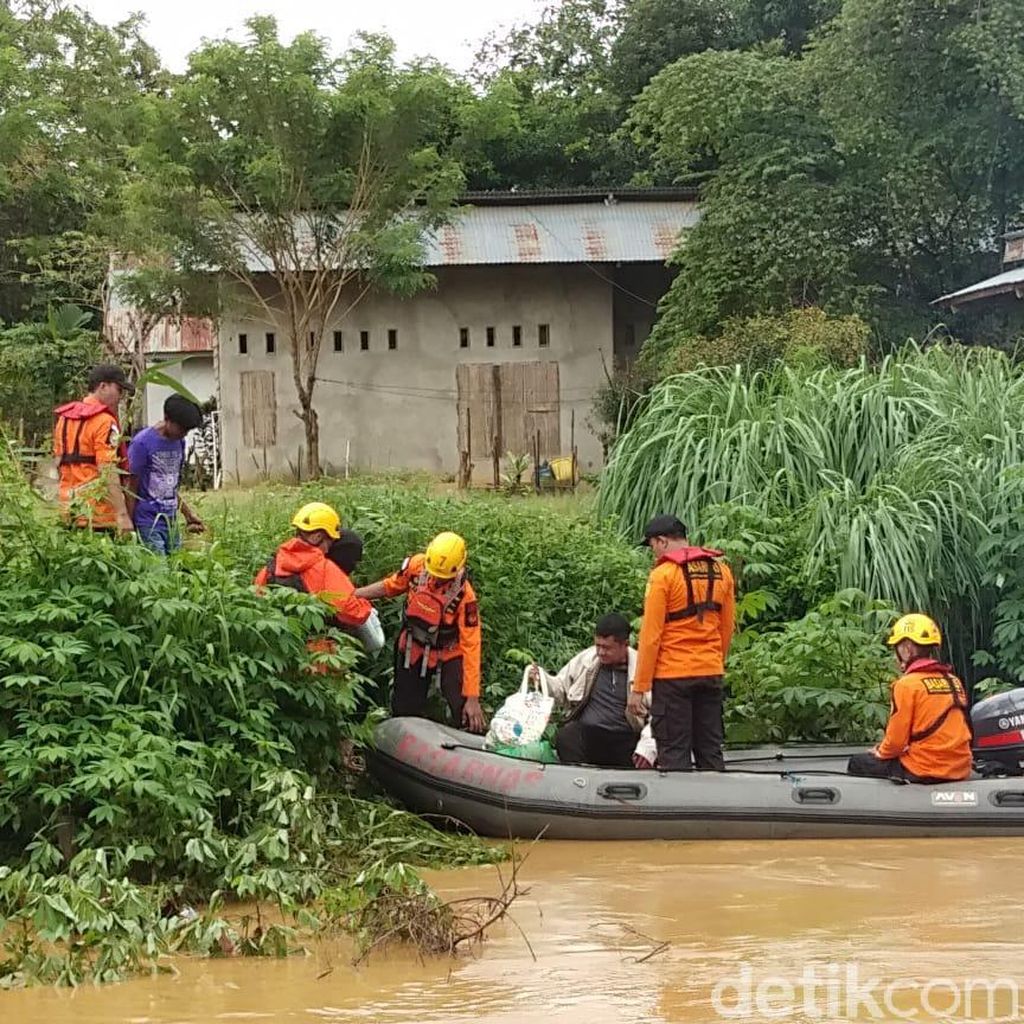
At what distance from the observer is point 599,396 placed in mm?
23016

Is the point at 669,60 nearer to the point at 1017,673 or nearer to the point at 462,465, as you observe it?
the point at 462,465

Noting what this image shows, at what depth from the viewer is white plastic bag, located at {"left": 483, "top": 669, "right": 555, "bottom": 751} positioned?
8000mm

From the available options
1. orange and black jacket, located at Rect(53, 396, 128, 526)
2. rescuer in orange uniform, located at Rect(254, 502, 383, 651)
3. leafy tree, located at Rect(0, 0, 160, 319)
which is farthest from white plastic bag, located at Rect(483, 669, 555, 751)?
leafy tree, located at Rect(0, 0, 160, 319)

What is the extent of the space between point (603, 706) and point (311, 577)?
65.8 inches

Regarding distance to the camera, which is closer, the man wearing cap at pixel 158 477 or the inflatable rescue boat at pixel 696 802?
the inflatable rescue boat at pixel 696 802

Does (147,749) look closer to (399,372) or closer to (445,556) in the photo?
(445,556)

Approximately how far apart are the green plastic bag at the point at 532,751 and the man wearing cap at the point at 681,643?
595 mm

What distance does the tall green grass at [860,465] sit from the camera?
33.1 feet

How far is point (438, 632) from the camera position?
8273mm

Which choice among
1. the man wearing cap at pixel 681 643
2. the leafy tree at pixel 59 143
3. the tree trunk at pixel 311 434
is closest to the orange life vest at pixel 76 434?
the man wearing cap at pixel 681 643

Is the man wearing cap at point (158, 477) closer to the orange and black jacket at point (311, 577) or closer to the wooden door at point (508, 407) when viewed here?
the orange and black jacket at point (311, 577)

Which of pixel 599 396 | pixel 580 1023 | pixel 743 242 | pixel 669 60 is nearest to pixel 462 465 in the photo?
pixel 599 396

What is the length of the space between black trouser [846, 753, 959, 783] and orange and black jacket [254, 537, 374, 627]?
2576 millimetres

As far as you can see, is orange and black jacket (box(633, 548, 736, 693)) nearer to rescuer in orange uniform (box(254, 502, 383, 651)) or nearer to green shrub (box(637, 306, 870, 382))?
rescuer in orange uniform (box(254, 502, 383, 651))
